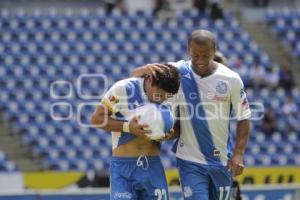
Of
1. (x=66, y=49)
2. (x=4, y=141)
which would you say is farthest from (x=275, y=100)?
(x=4, y=141)

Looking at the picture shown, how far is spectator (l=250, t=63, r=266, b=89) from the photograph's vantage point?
1930 centimetres

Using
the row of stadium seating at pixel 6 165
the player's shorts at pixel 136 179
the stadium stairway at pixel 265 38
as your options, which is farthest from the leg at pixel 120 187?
the stadium stairway at pixel 265 38

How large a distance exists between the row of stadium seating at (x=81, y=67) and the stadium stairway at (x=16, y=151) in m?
0.18

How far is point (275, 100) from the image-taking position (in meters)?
19.1

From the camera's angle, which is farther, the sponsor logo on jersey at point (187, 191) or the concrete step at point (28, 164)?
the concrete step at point (28, 164)

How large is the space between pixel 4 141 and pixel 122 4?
567cm

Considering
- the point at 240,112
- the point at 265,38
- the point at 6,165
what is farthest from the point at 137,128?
the point at 265,38

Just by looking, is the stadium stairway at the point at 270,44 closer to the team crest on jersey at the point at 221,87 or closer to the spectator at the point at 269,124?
the spectator at the point at 269,124

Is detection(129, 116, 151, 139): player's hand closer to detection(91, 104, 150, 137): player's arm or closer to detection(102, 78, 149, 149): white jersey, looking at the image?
detection(91, 104, 150, 137): player's arm

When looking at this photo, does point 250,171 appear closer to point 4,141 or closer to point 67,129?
point 67,129

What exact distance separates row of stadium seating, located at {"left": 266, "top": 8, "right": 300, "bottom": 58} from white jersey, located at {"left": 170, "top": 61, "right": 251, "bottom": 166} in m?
15.0

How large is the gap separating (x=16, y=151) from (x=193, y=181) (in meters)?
10.9

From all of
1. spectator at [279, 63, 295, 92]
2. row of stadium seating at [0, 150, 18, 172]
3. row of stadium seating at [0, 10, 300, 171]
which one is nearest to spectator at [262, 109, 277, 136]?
row of stadium seating at [0, 10, 300, 171]

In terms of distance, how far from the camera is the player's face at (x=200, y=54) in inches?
248
